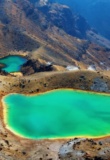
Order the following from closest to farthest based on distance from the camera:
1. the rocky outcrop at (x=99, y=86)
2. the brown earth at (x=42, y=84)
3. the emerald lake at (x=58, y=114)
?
the brown earth at (x=42, y=84) → the emerald lake at (x=58, y=114) → the rocky outcrop at (x=99, y=86)

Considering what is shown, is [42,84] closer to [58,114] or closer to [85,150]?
[58,114]

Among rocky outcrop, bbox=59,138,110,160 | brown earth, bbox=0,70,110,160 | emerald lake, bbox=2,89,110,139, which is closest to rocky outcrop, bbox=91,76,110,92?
brown earth, bbox=0,70,110,160

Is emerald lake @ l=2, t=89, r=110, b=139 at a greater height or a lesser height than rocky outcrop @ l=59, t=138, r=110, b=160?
greater

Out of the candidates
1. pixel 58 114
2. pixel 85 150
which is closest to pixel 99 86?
pixel 58 114

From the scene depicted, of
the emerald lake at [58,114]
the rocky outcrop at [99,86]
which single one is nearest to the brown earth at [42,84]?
the rocky outcrop at [99,86]

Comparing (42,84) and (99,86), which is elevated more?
(42,84)

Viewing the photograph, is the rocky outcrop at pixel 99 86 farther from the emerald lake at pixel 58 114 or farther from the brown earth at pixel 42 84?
the emerald lake at pixel 58 114

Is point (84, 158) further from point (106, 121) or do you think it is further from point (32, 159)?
point (106, 121)

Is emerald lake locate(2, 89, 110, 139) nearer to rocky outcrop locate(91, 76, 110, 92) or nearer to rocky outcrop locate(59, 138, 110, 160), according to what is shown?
rocky outcrop locate(91, 76, 110, 92)
